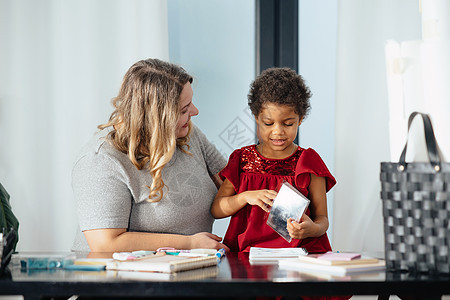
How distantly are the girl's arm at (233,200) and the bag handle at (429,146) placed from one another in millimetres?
609

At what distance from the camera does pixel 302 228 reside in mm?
1762

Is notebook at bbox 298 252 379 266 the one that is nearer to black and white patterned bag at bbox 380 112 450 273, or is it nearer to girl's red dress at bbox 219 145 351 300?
black and white patterned bag at bbox 380 112 450 273

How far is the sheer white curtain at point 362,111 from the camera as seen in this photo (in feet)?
8.73

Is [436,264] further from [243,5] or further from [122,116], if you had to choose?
[243,5]

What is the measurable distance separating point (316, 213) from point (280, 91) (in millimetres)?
452

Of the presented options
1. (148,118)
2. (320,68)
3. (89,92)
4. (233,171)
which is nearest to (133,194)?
(148,118)

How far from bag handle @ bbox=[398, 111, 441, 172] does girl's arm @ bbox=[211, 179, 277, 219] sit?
0.61 meters

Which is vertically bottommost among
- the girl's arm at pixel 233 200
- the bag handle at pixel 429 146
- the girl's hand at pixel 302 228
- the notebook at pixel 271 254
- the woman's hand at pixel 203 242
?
the woman's hand at pixel 203 242

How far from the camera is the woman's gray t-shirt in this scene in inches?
70.6

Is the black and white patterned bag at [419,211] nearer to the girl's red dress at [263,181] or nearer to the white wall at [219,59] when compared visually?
the girl's red dress at [263,181]

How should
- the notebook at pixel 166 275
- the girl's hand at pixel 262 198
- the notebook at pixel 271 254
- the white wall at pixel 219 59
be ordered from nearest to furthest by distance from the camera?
the notebook at pixel 166 275
the notebook at pixel 271 254
the girl's hand at pixel 262 198
the white wall at pixel 219 59

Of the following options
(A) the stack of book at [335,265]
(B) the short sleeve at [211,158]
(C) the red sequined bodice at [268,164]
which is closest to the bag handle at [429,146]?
(A) the stack of book at [335,265]

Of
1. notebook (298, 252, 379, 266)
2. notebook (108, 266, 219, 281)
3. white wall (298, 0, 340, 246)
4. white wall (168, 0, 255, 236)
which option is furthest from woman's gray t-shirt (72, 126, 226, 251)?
white wall (298, 0, 340, 246)

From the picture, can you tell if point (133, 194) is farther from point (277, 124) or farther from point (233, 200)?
point (277, 124)
